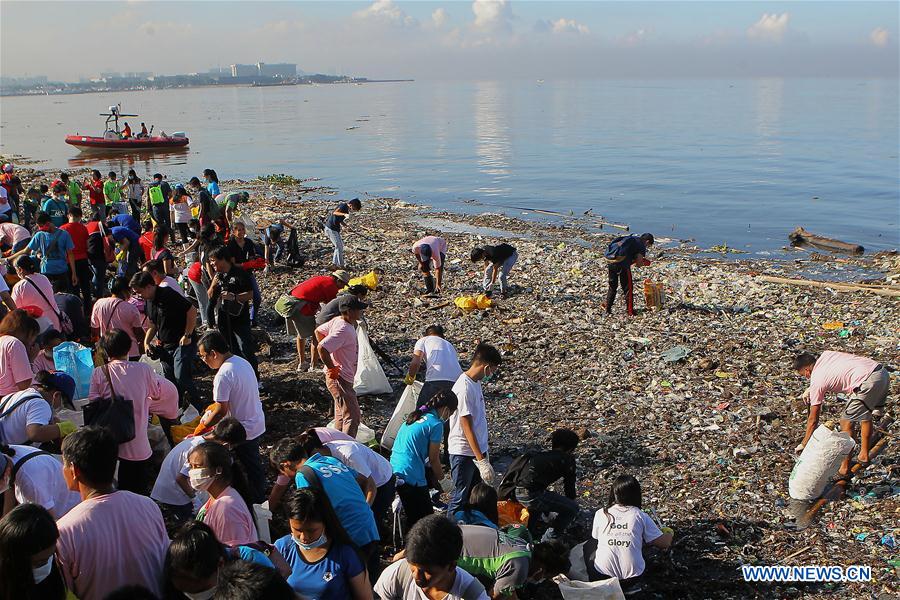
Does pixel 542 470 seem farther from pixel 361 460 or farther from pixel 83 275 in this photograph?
pixel 83 275

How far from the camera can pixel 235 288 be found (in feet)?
25.6

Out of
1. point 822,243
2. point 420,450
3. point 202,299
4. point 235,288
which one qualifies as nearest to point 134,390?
point 420,450

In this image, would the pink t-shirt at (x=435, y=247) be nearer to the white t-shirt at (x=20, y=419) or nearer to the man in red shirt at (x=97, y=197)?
the man in red shirt at (x=97, y=197)

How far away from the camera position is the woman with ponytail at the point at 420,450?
5.23m

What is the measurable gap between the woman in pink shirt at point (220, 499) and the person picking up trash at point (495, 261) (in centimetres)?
891

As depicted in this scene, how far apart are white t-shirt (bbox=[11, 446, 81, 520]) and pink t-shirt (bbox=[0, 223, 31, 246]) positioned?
25.2ft

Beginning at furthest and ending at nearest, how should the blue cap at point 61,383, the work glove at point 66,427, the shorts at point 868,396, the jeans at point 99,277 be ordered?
the jeans at point 99,277 < the shorts at point 868,396 < the blue cap at point 61,383 < the work glove at point 66,427

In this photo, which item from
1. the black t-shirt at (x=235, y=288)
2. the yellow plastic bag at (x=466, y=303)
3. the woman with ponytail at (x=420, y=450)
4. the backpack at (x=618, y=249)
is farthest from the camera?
the yellow plastic bag at (x=466, y=303)

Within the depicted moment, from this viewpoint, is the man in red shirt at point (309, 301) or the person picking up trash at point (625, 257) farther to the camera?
the person picking up trash at point (625, 257)

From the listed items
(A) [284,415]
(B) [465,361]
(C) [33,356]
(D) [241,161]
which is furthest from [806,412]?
(D) [241,161]

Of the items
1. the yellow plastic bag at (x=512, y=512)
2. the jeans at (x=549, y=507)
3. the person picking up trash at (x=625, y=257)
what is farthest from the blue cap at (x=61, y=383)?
the person picking up trash at (x=625, y=257)

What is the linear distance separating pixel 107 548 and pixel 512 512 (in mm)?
3463

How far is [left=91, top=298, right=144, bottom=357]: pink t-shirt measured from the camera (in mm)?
6811

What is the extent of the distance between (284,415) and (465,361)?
3088mm
